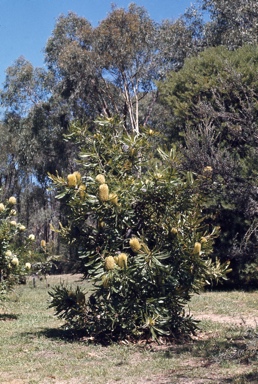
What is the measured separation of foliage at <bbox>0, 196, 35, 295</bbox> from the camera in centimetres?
1223

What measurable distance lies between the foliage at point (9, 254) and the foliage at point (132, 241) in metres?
3.11

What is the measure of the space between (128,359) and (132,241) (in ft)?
5.36

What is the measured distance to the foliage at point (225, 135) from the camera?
25.0 feet

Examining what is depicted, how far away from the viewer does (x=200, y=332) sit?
979 centimetres

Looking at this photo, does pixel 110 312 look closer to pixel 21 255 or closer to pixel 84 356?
pixel 84 356

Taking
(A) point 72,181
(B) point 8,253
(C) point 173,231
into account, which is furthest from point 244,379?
(B) point 8,253

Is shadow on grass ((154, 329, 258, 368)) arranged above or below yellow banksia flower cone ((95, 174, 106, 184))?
below

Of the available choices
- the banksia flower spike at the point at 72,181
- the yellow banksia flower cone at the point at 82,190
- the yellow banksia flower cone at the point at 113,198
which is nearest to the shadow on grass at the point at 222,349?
the yellow banksia flower cone at the point at 113,198

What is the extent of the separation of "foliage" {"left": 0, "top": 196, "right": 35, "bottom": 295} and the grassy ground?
159 centimetres

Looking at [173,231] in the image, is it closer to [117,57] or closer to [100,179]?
[100,179]

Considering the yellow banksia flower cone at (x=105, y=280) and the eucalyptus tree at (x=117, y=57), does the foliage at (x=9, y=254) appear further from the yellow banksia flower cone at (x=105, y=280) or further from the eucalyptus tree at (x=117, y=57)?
the eucalyptus tree at (x=117, y=57)

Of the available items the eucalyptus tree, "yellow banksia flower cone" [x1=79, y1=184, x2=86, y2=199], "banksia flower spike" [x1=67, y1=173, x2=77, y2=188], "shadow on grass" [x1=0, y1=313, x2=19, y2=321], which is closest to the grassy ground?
"shadow on grass" [x1=0, y1=313, x2=19, y2=321]

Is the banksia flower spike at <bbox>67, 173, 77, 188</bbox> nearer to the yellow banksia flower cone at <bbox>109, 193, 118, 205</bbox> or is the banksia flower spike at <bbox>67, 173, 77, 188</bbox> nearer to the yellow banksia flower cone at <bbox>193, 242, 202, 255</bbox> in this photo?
the yellow banksia flower cone at <bbox>109, 193, 118, 205</bbox>

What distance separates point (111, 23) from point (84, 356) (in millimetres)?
23280
